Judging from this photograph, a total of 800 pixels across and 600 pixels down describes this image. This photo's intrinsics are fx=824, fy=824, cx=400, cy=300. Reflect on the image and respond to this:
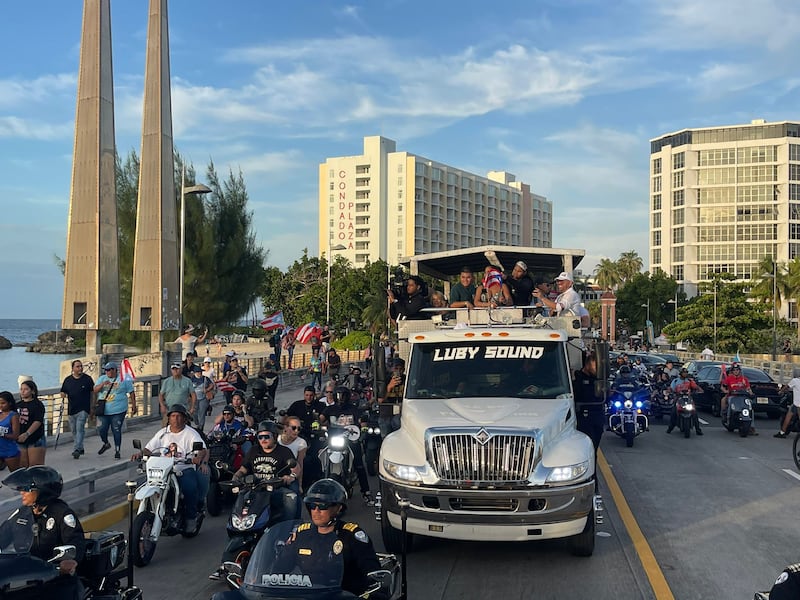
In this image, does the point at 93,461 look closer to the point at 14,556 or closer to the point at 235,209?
the point at 14,556

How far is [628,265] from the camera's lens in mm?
132875

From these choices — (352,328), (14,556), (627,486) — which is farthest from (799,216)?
(14,556)

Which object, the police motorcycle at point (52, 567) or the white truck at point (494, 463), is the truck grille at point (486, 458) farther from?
the police motorcycle at point (52, 567)

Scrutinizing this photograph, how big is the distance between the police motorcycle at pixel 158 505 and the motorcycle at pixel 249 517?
3.41 feet

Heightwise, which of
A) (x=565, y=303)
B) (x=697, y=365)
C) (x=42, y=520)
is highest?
(x=565, y=303)

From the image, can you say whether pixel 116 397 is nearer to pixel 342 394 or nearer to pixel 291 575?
pixel 342 394

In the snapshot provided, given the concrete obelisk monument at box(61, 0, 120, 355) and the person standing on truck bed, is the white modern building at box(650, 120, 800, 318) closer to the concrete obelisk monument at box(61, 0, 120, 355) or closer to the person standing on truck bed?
the concrete obelisk monument at box(61, 0, 120, 355)

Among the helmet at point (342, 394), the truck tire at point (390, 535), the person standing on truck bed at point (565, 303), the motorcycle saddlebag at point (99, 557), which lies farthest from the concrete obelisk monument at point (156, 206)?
the motorcycle saddlebag at point (99, 557)

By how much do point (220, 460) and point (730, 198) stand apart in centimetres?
13313

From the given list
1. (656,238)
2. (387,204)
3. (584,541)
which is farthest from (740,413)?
(656,238)

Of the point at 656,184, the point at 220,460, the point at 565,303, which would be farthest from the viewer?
the point at 656,184

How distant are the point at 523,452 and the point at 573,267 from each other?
7.89m

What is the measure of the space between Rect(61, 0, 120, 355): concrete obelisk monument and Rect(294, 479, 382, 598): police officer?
2184 centimetres

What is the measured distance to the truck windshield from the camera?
9.01 m
